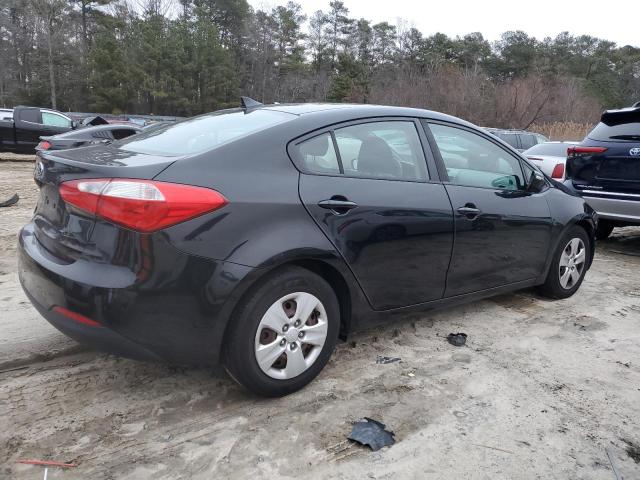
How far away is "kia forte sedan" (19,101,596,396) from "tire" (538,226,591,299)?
39.3 inches

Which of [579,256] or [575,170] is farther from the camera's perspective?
[575,170]

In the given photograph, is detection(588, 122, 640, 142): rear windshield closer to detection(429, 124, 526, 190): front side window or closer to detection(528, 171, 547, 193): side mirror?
detection(528, 171, 547, 193): side mirror

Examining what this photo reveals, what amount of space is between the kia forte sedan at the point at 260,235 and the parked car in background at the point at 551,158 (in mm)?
5397

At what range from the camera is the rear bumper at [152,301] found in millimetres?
2262

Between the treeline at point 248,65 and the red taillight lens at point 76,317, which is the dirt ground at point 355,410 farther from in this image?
the treeline at point 248,65

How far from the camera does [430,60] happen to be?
5862 cm

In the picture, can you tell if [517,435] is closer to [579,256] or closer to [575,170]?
[579,256]

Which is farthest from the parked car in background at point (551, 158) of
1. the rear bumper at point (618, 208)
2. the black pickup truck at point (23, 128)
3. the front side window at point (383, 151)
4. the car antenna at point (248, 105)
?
the black pickup truck at point (23, 128)

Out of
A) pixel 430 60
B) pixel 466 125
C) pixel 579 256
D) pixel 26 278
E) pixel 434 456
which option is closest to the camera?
pixel 434 456

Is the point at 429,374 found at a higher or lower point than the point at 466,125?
lower

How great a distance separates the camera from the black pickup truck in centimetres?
1431

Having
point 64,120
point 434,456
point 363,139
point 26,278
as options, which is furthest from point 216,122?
point 64,120

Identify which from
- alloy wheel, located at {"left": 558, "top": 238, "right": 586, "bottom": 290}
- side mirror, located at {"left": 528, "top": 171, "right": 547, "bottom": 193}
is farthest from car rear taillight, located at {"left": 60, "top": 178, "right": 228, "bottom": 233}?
alloy wheel, located at {"left": 558, "top": 238, "right": 586, "bottom": 290}

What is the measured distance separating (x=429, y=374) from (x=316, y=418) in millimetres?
818
